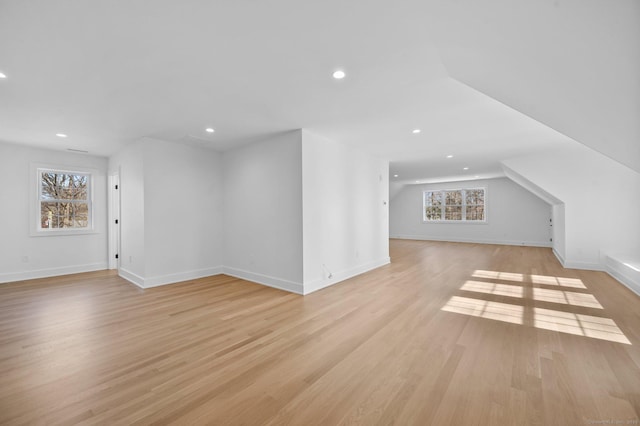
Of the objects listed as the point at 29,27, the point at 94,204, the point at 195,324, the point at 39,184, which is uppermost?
the point at 29,27

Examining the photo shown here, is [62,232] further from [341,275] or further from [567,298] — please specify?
[567,298]

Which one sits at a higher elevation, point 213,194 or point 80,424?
point 213,194

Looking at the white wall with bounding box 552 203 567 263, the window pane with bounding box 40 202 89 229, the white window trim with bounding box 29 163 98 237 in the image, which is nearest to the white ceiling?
the white window trim with bounding box 29 163 98 237

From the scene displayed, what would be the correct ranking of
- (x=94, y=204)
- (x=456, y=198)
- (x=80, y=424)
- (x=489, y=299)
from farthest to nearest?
(x=456, y=198) < (x=94, y=204) < (x=489, y=299) < (x=80, y=424)

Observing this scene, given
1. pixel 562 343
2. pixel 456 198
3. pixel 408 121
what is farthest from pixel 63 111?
pixel 456 198

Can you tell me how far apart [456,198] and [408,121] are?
8.44m

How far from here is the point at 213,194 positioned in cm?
531

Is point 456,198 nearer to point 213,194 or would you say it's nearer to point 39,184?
point 213,194

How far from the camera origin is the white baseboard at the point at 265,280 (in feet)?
13.1

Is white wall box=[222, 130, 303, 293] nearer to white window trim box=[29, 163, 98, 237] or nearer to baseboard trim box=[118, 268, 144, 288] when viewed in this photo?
baseboard trim box=[118, 268, 144, 288]

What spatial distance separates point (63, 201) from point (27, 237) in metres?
0.89

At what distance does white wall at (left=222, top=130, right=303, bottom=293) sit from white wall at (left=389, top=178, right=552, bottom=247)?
887cm

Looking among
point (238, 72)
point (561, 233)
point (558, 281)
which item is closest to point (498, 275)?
point (558, 281)

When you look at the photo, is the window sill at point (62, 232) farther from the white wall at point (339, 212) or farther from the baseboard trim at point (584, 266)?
the baseboard trim at point (584, 266)
